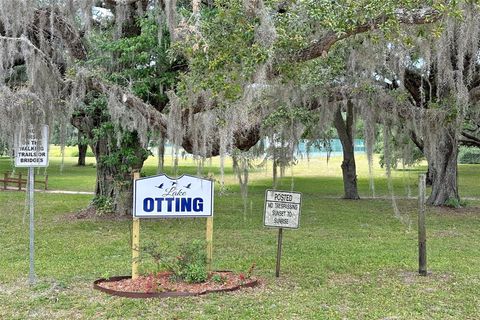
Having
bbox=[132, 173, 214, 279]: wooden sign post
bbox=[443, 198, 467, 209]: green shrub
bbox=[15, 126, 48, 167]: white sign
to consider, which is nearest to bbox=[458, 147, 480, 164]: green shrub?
bbox=[443, 198, 467, 209]: green shrub

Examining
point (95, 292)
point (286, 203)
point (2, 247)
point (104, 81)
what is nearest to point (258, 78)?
point (286, 203)

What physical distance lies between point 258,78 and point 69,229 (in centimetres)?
527

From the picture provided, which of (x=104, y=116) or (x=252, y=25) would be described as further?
(x=104, y=116)

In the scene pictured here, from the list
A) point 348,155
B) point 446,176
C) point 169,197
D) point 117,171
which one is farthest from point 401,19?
point 348,155

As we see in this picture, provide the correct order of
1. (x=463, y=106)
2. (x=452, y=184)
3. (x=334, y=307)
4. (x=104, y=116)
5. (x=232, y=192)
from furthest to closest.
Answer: (x=232, y=192)
(x=452, y=184)
(x=104, y=116)
(x=463, y=106)
(x=334, y=307)

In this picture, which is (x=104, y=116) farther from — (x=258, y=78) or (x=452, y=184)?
(x=452, y=184)

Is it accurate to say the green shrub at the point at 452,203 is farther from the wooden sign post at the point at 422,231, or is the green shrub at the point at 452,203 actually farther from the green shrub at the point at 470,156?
the green shrub at the point at 470,156

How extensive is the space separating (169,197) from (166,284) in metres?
0.83

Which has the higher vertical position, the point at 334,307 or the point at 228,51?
the point at 228,51

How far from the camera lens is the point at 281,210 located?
601 cm

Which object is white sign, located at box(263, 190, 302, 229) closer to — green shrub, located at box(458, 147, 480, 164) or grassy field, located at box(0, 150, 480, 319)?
grassy field, located at box(0, 150, 480, 319)

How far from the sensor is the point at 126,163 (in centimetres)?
1047

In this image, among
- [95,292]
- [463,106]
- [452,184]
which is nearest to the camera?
[95,292]

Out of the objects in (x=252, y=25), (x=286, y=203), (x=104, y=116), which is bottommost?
(x=286, y=203)
